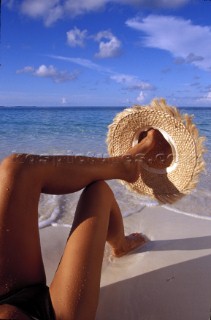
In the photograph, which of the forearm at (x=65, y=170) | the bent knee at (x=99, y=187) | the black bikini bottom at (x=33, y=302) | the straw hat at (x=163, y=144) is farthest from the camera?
the straw hat at (x=163, y=144)

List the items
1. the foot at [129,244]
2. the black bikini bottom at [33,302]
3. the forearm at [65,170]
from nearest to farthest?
the black bikini bottom at [33,302] < the forearm at [65,170] < the foot at [129,244]

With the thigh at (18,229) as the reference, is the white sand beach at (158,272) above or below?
below

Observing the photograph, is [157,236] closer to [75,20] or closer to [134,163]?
[134,163]

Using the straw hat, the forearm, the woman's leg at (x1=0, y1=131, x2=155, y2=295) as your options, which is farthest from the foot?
the woman's leg at (x1=0, y1=131, x2=155, y2=295)

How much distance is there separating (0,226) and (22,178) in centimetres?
14

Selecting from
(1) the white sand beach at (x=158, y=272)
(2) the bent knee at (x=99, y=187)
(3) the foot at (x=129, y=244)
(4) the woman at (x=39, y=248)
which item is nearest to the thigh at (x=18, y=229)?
(4) the woman at (x=39, y=248)

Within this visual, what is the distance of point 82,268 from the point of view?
907 millimetres

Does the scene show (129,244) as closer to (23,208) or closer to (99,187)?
(99,187)

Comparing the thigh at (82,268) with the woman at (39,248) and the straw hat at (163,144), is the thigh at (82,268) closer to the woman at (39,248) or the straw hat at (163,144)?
the woman at (39,248)

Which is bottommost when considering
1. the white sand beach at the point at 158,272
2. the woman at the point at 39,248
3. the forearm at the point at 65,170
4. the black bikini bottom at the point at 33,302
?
the white sand beach at the point at 158,272

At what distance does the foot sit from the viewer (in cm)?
146

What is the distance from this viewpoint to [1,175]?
0.95 metres

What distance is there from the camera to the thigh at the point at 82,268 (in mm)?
864

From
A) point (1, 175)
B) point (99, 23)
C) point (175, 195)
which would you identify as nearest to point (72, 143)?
point (99, 23)
